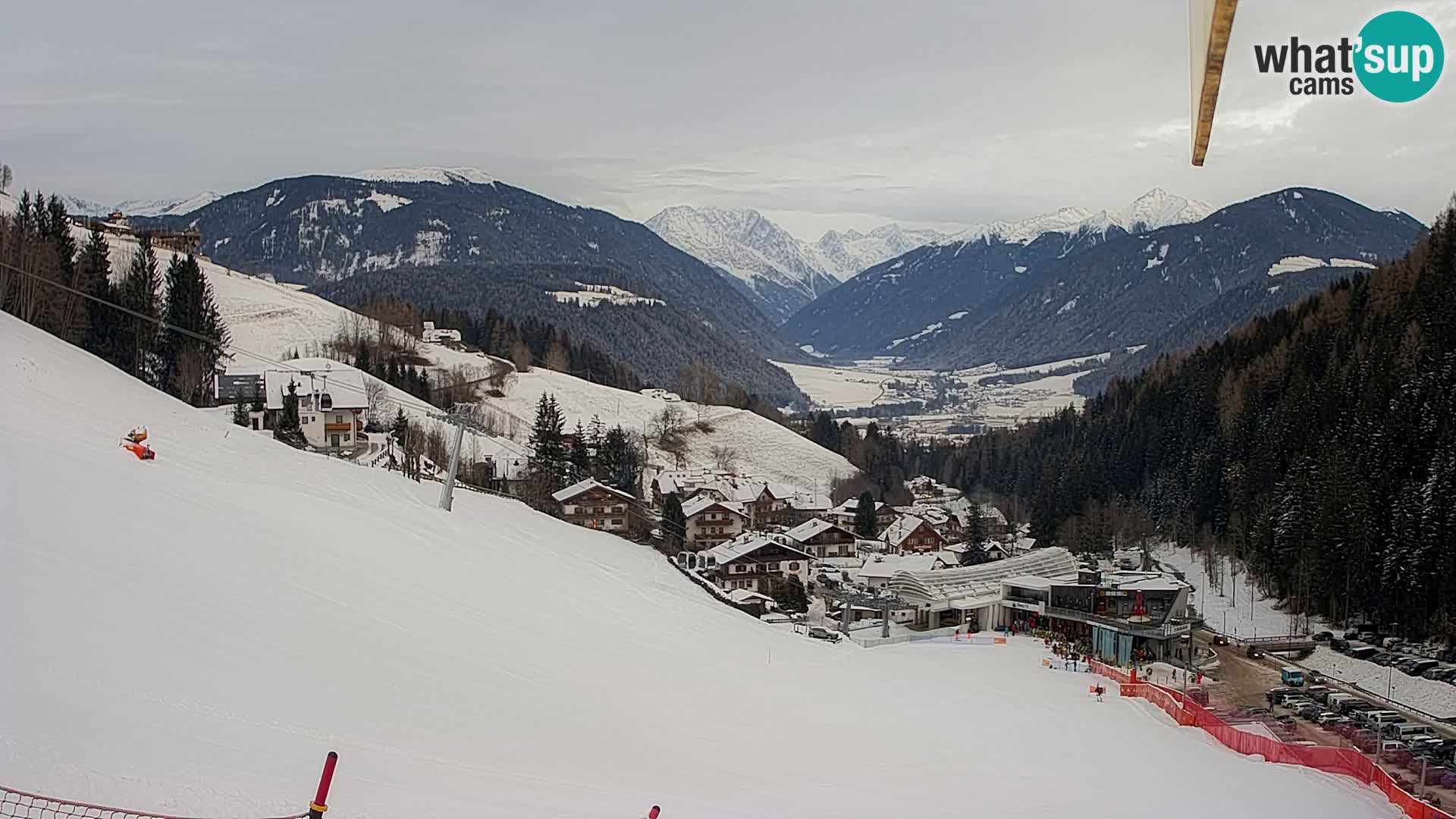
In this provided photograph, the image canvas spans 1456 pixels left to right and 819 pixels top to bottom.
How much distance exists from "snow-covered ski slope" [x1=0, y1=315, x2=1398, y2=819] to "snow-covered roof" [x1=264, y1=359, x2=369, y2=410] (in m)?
17.8

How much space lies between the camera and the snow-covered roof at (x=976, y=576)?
3147cm

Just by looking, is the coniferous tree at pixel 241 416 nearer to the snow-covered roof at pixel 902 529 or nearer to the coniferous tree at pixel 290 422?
the coniferous tree at pixel 290 422

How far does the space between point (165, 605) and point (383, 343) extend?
217 feet

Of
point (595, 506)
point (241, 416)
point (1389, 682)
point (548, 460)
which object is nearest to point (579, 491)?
point (595, 506)

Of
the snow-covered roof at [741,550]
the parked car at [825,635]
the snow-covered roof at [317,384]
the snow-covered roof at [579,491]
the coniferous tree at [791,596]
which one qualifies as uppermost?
the snow-covered roof at [317,384]

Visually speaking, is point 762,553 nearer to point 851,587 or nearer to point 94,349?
point 851,587

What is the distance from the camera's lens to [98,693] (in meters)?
6.55

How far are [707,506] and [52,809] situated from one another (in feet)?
132

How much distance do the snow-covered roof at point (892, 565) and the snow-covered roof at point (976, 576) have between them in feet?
2.92

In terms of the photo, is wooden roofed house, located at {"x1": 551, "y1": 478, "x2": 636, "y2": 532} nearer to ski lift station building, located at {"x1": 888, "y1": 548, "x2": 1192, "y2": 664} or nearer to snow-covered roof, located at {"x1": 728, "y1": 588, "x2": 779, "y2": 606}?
snow-covered roof, located at {"x1": 728, "y1": 588, "x2": 779, "y2": 606}

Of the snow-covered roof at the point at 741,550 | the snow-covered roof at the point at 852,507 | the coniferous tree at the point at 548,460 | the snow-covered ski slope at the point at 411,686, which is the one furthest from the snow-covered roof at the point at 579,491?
the snow-covered ski slope at the point at 411,686

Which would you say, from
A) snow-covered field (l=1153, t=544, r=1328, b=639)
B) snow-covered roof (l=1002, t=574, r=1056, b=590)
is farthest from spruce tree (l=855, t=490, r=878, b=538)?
snow-covered roof (l=1002, t=574, r=1056, b=590)

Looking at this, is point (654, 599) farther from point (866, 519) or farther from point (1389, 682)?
point (866, 519)

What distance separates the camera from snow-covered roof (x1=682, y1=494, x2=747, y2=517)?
45.0 meters
